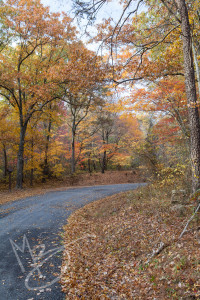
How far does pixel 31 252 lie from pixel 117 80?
6.89 m

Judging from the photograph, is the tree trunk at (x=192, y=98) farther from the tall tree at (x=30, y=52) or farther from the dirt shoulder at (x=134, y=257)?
the tall tree at (x=30, y=52)

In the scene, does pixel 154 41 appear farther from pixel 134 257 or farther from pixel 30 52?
pixel 30 52

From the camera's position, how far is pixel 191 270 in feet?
13.0

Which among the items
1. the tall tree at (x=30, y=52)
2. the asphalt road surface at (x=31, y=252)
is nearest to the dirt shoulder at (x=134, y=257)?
the asphalt road surface at (x=31, y=252)

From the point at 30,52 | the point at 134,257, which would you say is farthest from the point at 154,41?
the point at 30,52

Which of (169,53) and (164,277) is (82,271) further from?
(169,53)

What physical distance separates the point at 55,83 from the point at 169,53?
918 cm

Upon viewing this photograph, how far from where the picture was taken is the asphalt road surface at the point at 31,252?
159 inches

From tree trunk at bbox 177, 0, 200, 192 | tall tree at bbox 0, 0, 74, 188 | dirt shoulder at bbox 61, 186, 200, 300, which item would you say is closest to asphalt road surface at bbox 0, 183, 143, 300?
dirt shoulder at bbox 61, 186, 200, 300

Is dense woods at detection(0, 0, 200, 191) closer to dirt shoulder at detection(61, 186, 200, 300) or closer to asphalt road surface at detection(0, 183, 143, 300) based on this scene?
dirt shoulder at detection(61, 186, 200, 300)

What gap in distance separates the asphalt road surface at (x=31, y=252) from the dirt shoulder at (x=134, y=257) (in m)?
0.33

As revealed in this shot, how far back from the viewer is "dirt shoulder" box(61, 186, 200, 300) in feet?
13.1

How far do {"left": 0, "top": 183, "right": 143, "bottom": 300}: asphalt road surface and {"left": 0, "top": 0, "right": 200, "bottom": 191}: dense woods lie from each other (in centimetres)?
476

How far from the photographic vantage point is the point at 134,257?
5.43 m
